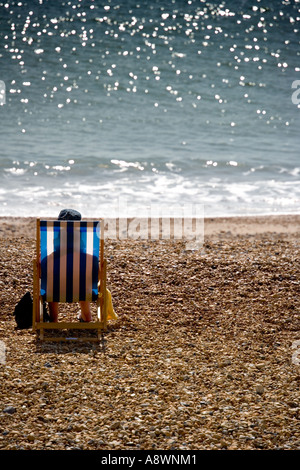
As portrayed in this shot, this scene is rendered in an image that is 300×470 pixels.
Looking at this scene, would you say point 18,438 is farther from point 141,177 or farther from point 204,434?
point 141,177

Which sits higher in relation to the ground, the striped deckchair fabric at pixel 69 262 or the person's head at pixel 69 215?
the person's head at pixel 69 215

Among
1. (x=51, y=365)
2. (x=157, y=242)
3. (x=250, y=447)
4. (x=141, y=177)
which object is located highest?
(x=141, y=177)

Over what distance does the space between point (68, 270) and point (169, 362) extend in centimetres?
112

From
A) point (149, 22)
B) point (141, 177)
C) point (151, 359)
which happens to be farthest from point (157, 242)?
point (149, 22)

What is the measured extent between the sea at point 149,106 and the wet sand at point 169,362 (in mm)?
3998

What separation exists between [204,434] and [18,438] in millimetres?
1037

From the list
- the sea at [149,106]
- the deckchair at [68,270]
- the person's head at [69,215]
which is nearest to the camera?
the deckchair at [68,270]

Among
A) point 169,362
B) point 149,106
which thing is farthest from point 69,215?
point 149,106

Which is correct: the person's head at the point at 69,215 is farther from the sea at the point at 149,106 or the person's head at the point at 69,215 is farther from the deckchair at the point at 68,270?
the sea at the point at 149,106

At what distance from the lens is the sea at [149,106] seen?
12.0 metres

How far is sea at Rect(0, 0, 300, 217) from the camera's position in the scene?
12.0 m

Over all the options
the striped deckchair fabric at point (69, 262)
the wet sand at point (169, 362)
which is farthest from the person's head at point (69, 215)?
the wet sand at point (169, 362)

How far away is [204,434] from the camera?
11.7 feet

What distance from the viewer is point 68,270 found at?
16.4 ft
